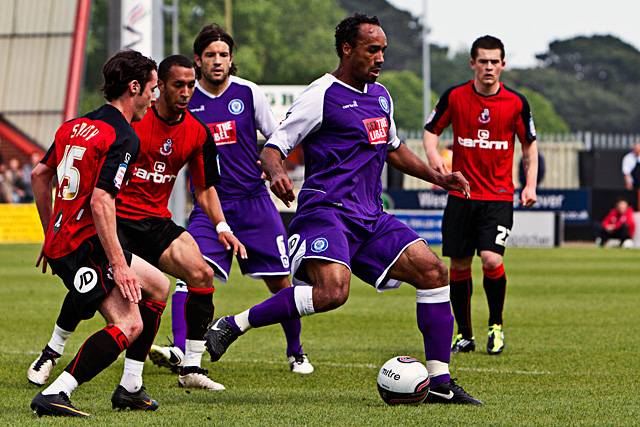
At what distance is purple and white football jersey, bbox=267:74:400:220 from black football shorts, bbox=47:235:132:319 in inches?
49.9

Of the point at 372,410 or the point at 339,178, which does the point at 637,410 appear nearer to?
the point at 372,410

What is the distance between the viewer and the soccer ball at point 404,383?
24.3 ft

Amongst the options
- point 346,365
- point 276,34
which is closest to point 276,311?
point 346,365

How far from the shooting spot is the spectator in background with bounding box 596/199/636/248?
2928 cm

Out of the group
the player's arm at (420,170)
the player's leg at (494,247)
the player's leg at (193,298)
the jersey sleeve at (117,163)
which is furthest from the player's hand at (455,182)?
the player's leg at (494,247)

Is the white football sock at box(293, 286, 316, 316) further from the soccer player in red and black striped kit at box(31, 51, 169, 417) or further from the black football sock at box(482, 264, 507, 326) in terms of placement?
the black football sock at box(482, 264, 507, 326)

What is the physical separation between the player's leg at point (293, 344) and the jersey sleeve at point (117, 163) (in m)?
2.65

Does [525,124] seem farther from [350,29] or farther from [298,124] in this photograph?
[298,124]

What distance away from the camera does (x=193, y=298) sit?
28.2 ft

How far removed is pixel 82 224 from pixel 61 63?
41858 mm

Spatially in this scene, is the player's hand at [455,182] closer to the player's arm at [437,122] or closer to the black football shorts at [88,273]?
the black football shorts at [88,273]

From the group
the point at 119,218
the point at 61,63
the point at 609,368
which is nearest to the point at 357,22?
the point at 119,218

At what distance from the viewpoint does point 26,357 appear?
10.0 meters

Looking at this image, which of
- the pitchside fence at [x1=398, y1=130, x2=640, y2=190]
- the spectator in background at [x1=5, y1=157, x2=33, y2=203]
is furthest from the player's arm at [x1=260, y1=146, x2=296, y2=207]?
the spectator in background at [x1=5, y1=157, x2=33, y2=203]
